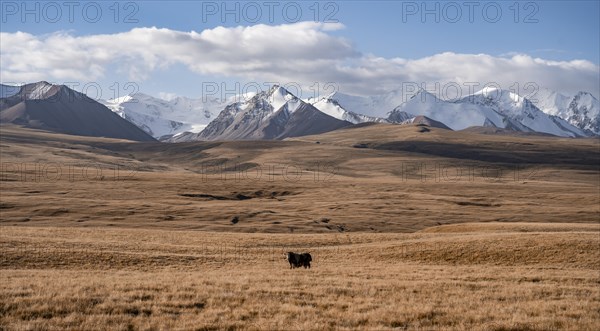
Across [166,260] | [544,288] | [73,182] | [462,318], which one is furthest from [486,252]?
[73,182]

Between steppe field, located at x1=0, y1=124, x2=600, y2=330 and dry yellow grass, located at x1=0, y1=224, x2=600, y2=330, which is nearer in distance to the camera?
dry yellow grass, located at x1=0, y1=224, x2=600, y2=330

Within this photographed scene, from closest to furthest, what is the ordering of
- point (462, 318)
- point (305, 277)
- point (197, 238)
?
point (462, 318) → point (305, 277) → point (197, 238)

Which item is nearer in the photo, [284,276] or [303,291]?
[303,291]

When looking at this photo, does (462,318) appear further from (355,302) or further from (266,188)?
(266,188)

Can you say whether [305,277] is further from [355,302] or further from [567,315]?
[567,315]

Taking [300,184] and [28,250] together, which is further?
[300,184]

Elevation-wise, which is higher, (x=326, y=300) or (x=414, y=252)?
(x=326, y=300)

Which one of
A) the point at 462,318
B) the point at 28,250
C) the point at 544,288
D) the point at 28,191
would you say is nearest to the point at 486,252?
the point at 544,288

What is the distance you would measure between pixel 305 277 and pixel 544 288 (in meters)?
10.2

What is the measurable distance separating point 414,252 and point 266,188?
106942mm

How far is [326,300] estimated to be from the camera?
63.0ft

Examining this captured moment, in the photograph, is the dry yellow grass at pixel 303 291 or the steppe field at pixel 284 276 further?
the steppe field at pixel 284 276

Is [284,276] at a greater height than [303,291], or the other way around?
[303,291]

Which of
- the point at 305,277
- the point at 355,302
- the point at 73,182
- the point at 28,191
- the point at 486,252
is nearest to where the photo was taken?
the point at 355,302
